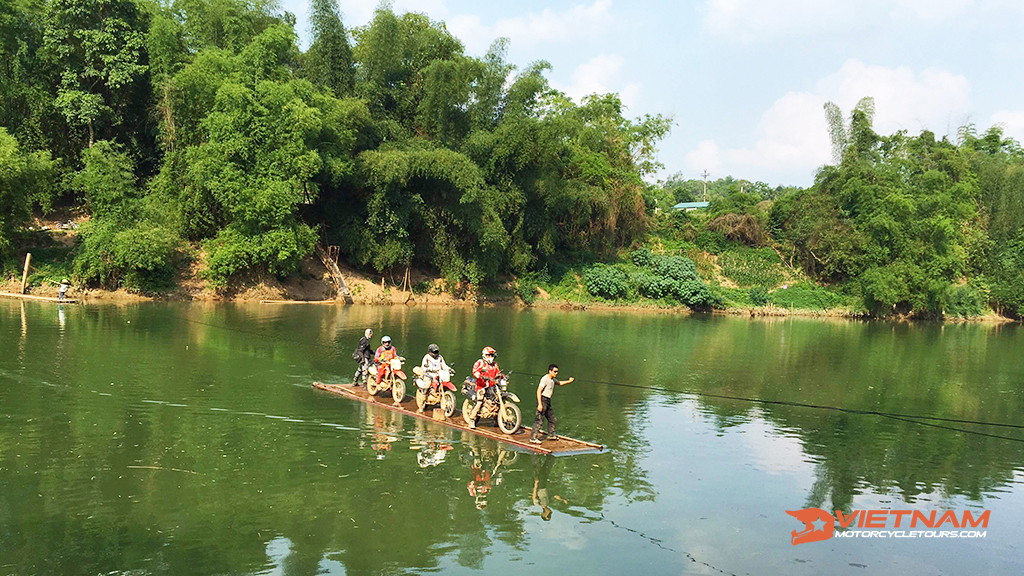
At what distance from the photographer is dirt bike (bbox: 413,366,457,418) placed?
1558 cm

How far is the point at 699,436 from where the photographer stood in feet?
52.4

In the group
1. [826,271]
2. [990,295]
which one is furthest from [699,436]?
[990,295]

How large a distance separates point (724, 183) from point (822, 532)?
12313cm

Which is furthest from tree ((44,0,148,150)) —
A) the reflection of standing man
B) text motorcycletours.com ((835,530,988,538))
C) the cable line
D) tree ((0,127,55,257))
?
text motorcycletours.com ((835,530,988,538))

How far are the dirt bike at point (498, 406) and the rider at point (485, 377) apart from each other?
2cm

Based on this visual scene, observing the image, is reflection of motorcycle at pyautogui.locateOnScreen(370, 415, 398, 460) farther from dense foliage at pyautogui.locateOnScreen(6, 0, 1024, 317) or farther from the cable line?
dense foliage at pyautogui.locateOnScreen(6, 0, 1024, 317)

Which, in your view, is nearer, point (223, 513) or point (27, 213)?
point (223, 513)

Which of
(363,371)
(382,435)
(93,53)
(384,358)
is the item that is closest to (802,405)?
(384,358)

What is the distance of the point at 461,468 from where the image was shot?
41.2 feet

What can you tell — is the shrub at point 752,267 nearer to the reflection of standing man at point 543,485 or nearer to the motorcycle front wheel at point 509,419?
the motorcycle front wheel at point 509,419

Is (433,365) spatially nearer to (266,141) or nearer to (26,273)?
(266,141)

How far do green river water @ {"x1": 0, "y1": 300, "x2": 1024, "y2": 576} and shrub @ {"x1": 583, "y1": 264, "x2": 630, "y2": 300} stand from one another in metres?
22.9

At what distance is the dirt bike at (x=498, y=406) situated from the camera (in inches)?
564

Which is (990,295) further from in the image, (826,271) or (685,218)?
(685,218)
